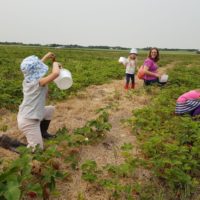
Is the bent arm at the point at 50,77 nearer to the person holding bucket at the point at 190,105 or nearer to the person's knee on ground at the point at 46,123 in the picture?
the person's knee on ground at the point at 46,123

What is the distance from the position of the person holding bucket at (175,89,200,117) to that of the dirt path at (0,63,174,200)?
38.1 inches

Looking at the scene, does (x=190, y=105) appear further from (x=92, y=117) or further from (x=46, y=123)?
(x=46, y=123)

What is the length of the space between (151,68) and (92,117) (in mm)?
4034

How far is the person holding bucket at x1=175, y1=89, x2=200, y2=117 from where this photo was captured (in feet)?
20.6

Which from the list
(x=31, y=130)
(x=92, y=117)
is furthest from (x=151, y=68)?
(x=31, y=130)

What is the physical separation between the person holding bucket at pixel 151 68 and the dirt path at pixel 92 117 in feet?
2.40

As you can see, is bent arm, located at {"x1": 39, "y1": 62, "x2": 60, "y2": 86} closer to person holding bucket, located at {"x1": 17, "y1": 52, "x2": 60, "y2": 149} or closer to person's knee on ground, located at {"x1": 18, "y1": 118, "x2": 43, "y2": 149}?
person holding bucket, located at {"x1": 17, "y1": 52, "x2": 60, "y2": 149}

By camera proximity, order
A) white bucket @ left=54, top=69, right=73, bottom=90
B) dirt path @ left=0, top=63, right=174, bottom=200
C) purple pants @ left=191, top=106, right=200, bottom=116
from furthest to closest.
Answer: purple pants @ left=191, top=106, right=200, bottom=116, white bucket @ left=54, top=69, right=73, bottom=90, dirt path @ left=0, top=63, right=174, bottom=200

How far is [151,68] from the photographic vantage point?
9945 mm

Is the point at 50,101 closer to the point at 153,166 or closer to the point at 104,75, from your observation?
the point at 153,166

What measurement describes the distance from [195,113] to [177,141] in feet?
4.91

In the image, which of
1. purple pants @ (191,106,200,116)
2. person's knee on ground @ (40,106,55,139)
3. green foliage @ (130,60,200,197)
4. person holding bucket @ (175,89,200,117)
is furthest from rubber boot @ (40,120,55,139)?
purple pants @ (191,106,200,116)

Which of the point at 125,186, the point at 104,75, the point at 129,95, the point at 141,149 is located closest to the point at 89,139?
the point at 141,149

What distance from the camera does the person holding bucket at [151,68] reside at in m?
9.73
